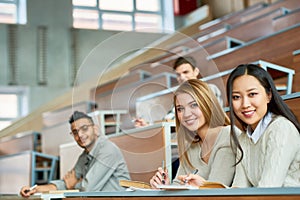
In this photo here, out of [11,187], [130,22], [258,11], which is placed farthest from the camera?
[130,22]

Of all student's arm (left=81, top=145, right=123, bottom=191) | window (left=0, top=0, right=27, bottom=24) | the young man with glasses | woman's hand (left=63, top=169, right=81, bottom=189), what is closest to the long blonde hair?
the young man with glasses

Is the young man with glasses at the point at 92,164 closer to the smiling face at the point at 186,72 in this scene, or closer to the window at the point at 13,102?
the smiling face at the point at 186,72

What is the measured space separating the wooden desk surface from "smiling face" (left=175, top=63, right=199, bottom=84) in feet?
1.16

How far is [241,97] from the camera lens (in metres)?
1.21

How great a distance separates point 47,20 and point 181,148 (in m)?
3.24

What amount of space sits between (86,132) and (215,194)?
68 centimetres

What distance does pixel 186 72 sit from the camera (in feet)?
5.04

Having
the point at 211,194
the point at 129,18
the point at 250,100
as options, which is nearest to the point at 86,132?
the point at 250,100

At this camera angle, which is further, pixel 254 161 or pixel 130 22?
pixel 130 22

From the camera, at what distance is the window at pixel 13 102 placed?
4258 mm

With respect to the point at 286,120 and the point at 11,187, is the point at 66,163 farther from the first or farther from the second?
the point at 286,120

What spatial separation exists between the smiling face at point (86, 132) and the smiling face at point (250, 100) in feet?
1.54

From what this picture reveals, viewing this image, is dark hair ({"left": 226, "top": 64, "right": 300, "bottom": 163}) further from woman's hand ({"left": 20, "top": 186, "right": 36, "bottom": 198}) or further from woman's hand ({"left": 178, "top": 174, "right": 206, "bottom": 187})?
woman's hand ({"left": 20, "top": 186, "right": 36, "bottom": 198})

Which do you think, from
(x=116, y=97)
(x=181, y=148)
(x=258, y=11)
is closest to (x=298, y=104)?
(x=181, y=148)
